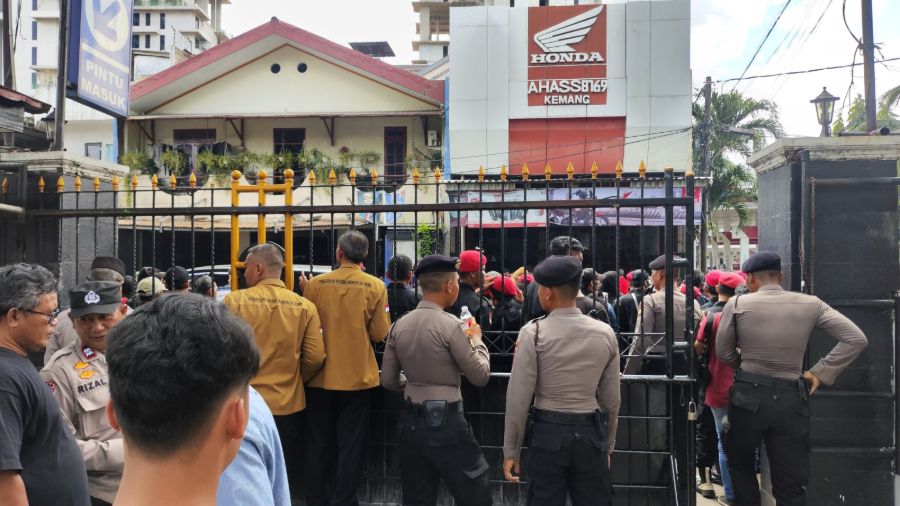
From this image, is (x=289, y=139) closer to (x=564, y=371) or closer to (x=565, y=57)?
(x=565, y=57)

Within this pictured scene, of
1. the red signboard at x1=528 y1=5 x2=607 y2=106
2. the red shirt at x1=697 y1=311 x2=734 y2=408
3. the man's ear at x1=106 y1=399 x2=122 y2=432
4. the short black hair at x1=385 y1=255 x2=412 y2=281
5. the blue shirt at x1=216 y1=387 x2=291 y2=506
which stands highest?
the red signboard at x1=528 y1=5 x2=607 y2=106

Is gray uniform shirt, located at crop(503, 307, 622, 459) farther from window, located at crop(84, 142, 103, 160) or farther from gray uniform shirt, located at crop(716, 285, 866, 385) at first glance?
window, located at crop(84, 142, 103, 160)

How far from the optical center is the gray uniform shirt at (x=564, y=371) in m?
3.29

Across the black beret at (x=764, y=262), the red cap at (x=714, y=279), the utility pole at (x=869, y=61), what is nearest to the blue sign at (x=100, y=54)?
the black beret at (x=764, y=262)

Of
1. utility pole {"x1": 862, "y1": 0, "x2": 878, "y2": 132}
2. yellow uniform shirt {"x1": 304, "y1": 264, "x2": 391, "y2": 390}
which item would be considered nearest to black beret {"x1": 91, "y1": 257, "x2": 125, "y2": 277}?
yellow uniform shirt {"x1": 304, "y1": 264, "x2": 391, "y2": 390}

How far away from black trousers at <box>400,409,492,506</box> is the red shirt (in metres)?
2.19

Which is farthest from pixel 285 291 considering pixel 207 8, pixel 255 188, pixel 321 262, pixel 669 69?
pixel 207 8

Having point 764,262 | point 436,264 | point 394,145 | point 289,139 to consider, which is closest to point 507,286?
point 436,264

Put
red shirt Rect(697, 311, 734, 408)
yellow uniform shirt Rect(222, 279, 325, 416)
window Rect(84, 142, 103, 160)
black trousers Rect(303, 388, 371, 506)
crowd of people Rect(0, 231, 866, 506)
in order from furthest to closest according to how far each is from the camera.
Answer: window Rect(84, 142, 103, 160)
red shirt Rect(697, 311, 734, 408)
black trousers Rect(303, 388, 371, 506)
yellow uniform shirt Rect(222, 279, 325, 416)
crowd of people Rect(0, 231, 866, 506)

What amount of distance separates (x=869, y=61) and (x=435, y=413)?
14.9ft

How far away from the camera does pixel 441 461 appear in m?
3.53

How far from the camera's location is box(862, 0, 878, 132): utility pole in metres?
5.00

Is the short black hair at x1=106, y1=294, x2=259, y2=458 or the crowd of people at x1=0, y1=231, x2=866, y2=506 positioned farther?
the crowd of people at x1=0, y1=231, x2=866, y2=506

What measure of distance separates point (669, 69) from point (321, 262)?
11.4 metres
